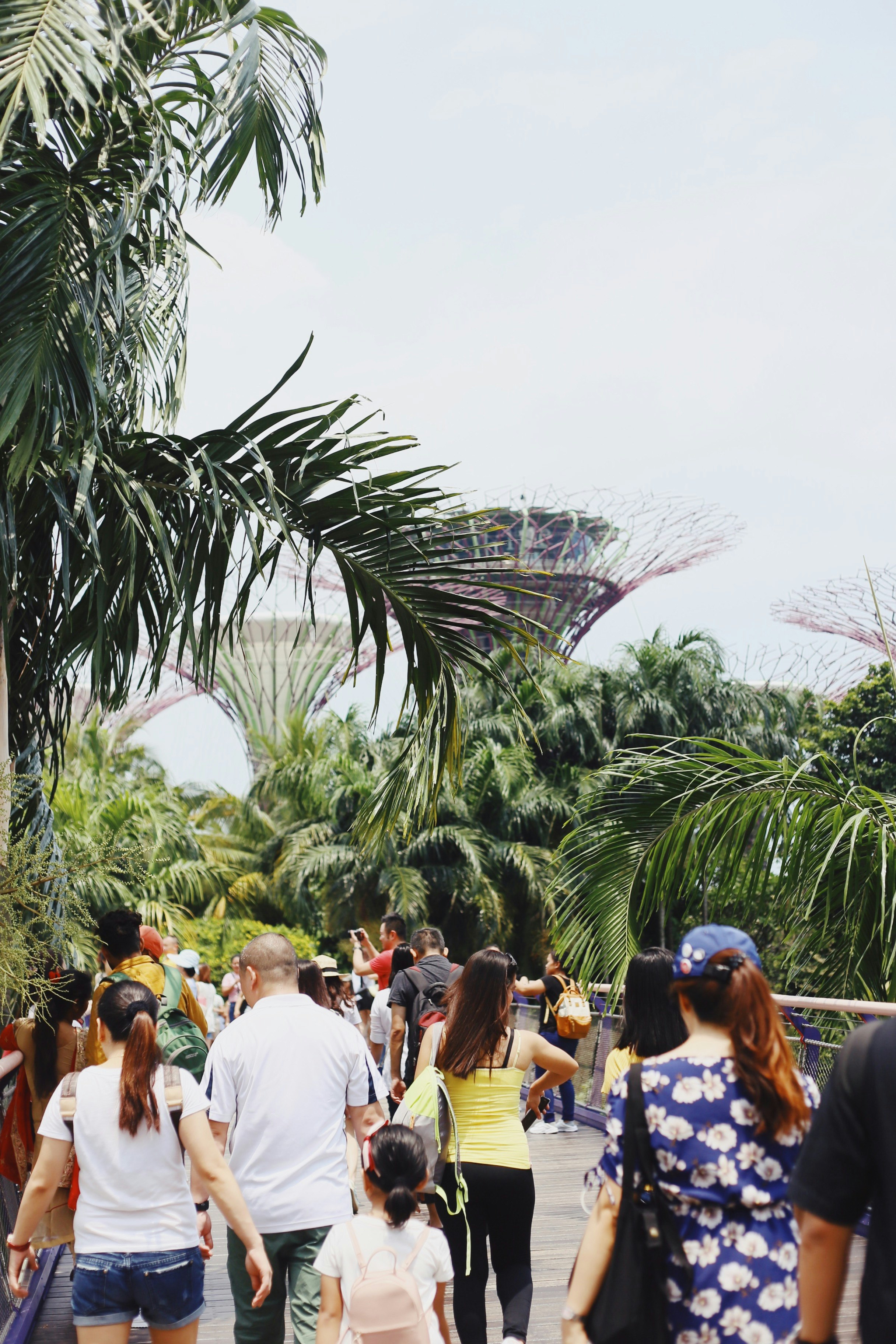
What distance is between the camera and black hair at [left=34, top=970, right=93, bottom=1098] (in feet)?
17.5

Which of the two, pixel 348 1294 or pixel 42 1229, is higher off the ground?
pixel 348 1294

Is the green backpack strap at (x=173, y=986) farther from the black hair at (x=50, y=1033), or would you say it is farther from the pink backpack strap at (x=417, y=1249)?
the pink backpack strap at (x=417, y=1249)

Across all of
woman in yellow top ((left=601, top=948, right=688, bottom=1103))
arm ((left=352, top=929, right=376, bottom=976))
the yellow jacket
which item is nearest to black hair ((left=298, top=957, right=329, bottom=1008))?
the yellow jacket

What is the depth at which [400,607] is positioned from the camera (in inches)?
254

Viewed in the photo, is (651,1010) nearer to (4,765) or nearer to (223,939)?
(4,765)

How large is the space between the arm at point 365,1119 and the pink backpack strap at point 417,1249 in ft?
2.53

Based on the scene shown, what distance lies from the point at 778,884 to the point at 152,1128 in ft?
16.0

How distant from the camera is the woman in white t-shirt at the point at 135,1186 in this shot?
11.7ft

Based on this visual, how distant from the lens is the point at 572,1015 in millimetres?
9062

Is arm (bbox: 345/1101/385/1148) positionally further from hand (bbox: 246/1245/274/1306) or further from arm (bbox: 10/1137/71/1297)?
arm (bbox: 10/1137/71/1297)

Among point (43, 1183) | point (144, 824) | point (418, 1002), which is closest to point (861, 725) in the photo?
point (144, 824)

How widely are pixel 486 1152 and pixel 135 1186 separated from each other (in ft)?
4.23

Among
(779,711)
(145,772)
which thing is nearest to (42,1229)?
(779,711)

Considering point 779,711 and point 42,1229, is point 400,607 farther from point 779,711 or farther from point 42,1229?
point 779,711
